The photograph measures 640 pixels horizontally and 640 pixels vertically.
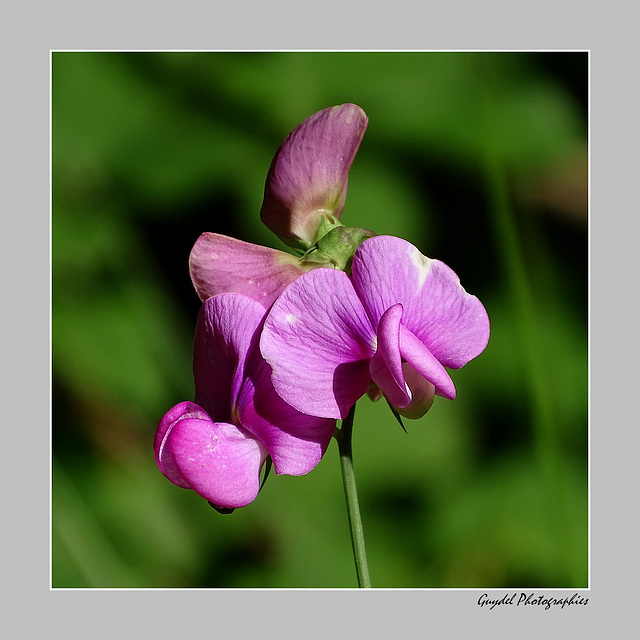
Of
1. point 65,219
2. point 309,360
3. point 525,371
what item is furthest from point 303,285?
point 65,219

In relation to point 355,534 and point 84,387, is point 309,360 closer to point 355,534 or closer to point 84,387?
Answer: point 355,534

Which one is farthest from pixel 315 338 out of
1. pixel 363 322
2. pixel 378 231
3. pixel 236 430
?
pixel 378 231

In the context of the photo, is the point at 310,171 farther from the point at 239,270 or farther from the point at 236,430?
the point at 236,430

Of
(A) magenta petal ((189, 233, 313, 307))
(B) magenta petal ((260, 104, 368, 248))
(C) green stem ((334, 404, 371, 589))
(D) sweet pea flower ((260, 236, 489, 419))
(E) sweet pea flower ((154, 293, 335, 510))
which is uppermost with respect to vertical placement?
(B) magenta petal ((260, 104, 368, 248))

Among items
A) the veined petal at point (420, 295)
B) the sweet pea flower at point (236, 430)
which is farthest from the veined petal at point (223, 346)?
the veined petal at point (420, 295)

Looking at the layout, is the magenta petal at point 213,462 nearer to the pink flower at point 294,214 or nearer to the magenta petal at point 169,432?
the magenta petal at point 169,432

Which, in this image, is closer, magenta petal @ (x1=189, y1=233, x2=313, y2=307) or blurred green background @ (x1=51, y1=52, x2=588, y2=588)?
magenta petal @ (x1=189, y1=233, x2=313, y2=307)

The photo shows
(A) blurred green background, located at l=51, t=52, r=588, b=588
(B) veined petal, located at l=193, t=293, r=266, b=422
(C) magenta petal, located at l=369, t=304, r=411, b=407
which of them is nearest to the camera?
(C) magenta petal, located at l=369, t=304, r=411, b=407

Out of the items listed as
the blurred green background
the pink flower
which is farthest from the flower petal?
the blurred green background

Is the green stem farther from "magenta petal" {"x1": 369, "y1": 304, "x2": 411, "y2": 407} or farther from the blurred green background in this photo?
the blurred green background
